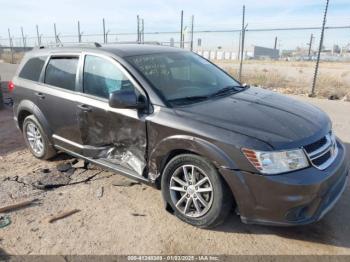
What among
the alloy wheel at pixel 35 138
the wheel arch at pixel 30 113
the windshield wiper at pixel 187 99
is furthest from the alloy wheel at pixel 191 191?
the alloy wheel at pixel 35 138

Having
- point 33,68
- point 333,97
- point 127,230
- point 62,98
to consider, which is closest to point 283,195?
point 127,230

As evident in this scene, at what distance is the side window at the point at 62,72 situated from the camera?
4.43m

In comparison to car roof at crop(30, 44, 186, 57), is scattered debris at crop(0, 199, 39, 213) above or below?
below

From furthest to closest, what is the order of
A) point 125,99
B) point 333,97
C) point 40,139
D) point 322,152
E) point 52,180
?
1. point 333,97
2. point 40,139
3. point 52,180
4. point 125,99
5. point 322,152

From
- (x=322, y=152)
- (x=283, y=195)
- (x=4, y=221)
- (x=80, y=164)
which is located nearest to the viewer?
(x=283, y=195)

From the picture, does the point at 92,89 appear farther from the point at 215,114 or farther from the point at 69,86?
the point at 215,114

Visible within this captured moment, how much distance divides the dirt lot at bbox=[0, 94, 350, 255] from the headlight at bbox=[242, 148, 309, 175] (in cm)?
77

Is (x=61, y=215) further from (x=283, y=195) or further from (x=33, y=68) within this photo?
(x=33, y=68)

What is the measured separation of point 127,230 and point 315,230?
1.87 m

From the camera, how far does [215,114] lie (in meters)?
3.31

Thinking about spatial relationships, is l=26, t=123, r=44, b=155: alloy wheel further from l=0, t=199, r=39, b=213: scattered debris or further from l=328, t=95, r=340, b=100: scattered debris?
l=328, t=95, r=340, b=100: scattered debris

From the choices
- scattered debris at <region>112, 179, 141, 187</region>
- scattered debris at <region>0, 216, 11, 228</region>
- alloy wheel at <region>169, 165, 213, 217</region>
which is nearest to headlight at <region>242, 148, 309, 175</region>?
alloy wheel at <region>169, 165, 213, 217</region>

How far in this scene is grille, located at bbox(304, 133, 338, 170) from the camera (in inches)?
119

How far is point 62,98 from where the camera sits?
4480mm
